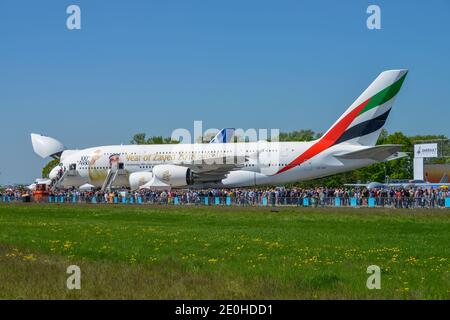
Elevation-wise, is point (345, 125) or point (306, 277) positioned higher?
point (345, 125)

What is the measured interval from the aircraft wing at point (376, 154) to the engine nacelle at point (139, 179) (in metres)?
17.9

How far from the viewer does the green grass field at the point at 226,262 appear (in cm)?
1238

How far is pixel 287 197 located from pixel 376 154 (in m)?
8.82

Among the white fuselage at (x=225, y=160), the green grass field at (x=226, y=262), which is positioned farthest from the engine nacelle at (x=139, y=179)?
the green grass field at (x=226, y=262)

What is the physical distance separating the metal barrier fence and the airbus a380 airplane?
3903 mm

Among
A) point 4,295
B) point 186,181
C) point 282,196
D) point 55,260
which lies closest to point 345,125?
point 282,196

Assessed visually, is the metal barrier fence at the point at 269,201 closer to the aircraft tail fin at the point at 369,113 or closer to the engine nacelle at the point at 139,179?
the engine nacelle at the point at 139,179

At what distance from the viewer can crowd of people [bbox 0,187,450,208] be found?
48.6 meters

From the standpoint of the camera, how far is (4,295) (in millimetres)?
12102

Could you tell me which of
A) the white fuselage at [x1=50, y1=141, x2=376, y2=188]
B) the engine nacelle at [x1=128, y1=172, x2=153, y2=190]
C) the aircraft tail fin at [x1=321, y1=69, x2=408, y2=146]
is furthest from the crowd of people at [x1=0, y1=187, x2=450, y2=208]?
the aircraft tail fin at [x1=321, y1=69, x2=408, y2=146]

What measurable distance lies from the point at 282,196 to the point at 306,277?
41.6m

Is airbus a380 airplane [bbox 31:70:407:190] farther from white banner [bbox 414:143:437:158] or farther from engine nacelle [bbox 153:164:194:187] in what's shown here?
white banner [bbox 414:143:437:158]
